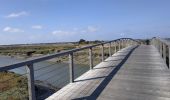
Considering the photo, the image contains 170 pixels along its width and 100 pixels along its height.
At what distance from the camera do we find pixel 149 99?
520 cm

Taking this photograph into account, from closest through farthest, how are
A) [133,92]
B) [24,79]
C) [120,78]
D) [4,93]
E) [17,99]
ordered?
[133,92], [120,78], [17,99], [4,93], [24,79]

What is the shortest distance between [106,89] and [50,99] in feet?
4.91

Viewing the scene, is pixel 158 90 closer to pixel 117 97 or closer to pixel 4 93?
pixel 117 97

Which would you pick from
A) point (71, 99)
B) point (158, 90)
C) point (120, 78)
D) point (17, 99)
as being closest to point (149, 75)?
point (120, 78)

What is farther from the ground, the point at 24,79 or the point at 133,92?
the point at 133,92

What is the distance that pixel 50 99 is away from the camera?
533cm

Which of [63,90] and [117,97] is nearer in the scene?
[117,97]

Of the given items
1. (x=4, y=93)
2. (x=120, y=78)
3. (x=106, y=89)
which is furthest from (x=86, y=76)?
(x=4, y=93)

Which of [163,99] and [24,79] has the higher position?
[163,99]

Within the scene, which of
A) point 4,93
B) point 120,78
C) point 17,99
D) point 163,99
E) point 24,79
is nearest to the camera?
point 163,99

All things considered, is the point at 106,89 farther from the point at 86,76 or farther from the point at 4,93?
the point at 4,93

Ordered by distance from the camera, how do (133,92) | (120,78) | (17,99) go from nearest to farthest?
(133,92), (120,78), (17,99)

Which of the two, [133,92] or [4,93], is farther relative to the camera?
[4,93]

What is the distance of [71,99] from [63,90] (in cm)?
84
